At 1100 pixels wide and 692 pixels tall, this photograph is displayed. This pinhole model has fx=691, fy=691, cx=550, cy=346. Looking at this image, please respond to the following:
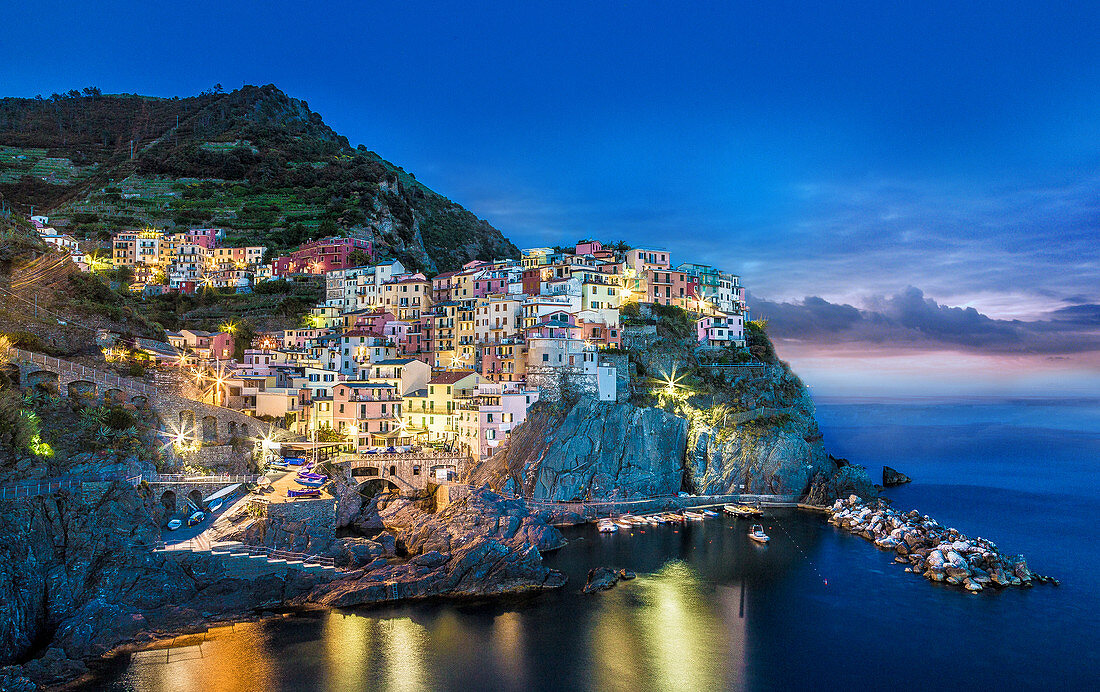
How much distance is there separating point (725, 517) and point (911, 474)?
33.6 meters

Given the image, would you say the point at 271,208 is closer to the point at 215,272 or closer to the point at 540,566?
the point at 215,272

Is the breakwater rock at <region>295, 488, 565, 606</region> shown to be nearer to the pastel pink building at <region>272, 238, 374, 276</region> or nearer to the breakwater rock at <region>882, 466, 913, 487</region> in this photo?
the breakwater rock at <region>882, 466, 913, 487</region>

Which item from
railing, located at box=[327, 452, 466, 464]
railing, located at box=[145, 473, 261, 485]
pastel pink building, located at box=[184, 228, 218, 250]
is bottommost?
railing, located at box=[145, 473, 261, 485]

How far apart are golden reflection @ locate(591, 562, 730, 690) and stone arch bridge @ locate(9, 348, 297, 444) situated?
2386cm

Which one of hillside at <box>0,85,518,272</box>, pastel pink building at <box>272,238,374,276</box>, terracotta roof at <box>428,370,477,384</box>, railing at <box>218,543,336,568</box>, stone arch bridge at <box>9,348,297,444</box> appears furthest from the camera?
hillside at <box>0,85,518,272</box>

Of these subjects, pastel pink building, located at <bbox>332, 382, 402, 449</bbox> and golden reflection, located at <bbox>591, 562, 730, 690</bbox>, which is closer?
golden reflection, located at <bbox>591, 562, 730, 690</bbox>

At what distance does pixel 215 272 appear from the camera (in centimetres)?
7394

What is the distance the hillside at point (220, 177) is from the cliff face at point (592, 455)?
45219mm

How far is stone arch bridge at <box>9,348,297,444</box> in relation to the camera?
111 ft

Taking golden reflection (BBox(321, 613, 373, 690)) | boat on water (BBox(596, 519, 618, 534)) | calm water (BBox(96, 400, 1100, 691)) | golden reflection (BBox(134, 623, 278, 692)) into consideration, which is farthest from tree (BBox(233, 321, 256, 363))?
golden reflection (BBox(134, 623, 278, 692))

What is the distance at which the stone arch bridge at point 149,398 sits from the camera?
111ft

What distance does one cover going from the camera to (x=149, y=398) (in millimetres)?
37375

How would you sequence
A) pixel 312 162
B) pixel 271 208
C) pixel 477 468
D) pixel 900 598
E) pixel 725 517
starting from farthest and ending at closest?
1. pixel 312 162
2. pixel 271 208
3. pixel 725 517
4. pixel 477 468
5. pixel 900 598

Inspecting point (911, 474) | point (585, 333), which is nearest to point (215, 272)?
point (585, 333)
